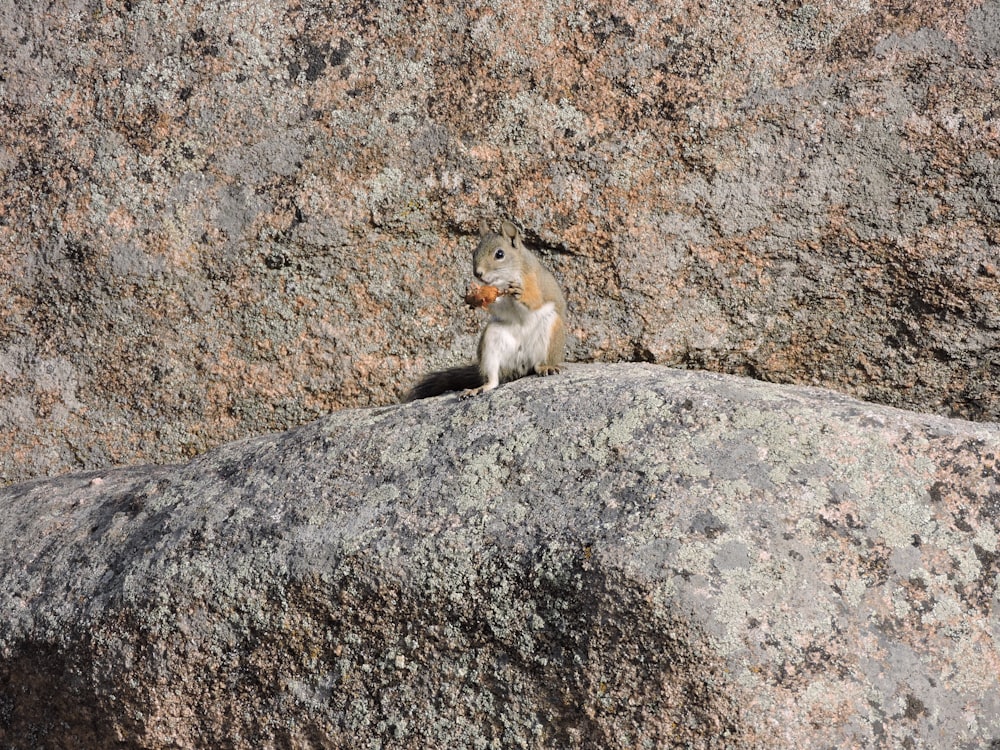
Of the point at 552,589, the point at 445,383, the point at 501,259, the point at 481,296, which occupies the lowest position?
the point at 552,589

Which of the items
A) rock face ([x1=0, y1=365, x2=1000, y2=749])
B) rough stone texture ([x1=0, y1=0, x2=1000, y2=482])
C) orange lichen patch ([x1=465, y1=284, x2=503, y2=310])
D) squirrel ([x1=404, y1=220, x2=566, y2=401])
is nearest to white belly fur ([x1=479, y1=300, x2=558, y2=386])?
squirrel ([x1=404, y1=220, x2=566, y2=401])

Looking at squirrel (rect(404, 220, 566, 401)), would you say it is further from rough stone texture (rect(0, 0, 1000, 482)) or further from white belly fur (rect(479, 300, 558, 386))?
rough stone texture (rect(0, 0, 1000, 482))

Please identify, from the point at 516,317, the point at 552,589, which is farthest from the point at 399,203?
the point at 552,589

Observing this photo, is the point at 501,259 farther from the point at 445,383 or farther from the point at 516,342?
the point at 445,383

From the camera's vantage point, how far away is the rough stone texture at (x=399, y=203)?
16.0 ft

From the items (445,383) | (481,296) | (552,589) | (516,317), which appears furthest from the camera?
(445,383)

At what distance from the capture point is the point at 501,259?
4.73 m

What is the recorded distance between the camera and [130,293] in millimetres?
5062

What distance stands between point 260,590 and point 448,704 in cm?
76

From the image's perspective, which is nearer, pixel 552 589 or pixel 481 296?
pixel 552 589

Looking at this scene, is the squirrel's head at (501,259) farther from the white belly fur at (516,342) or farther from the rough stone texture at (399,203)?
the rough stone texture at (399,203)

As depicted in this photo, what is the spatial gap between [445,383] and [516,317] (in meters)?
0.48

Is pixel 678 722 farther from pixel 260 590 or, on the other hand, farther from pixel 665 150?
pixel 665 150

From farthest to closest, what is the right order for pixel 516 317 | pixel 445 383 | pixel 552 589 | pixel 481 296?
1. pixel 445 383
2. pixel 516 317
3. pixel 481 296
4. pixel 552 589
